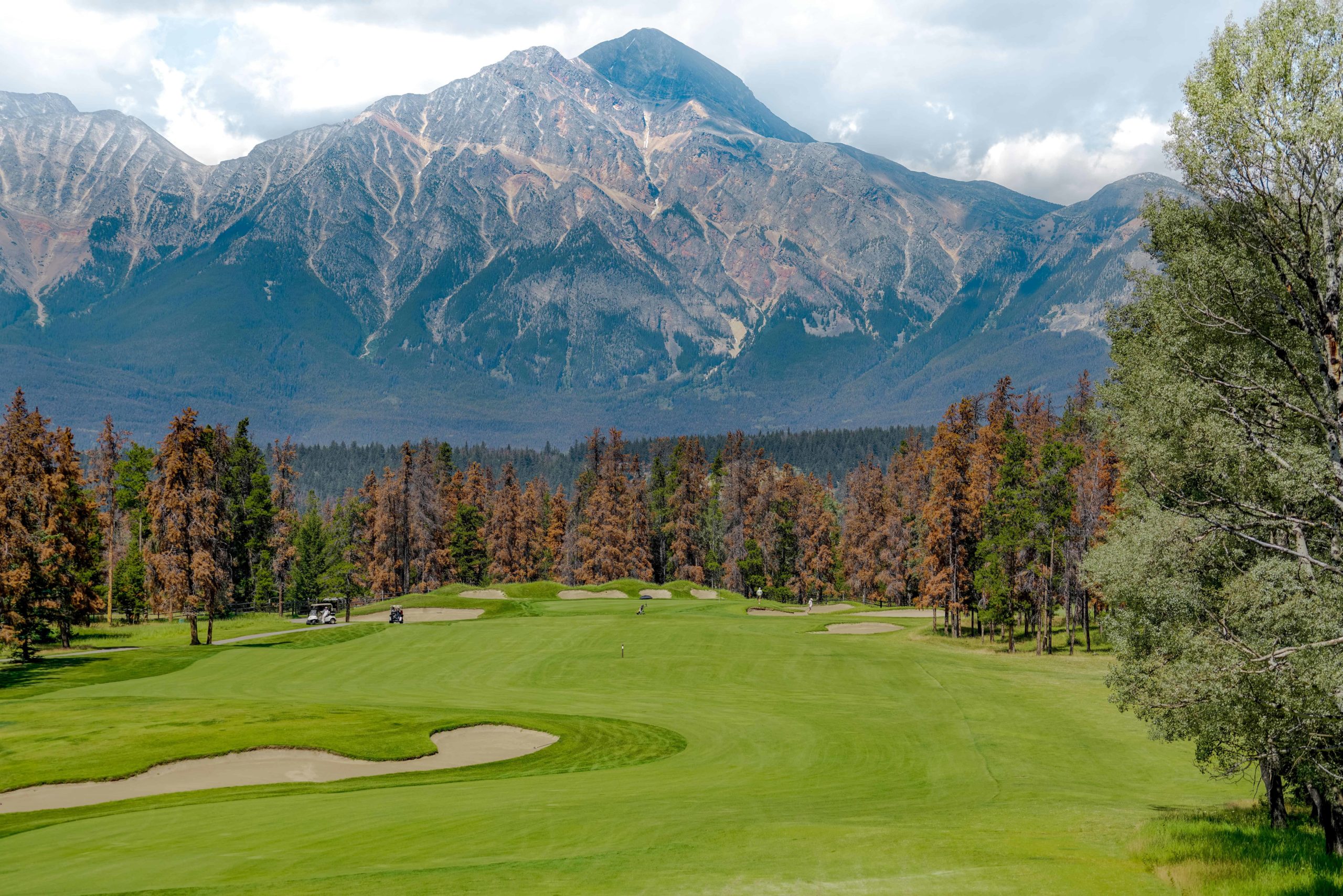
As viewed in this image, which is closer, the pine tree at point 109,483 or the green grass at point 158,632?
the green grass at point 158,632

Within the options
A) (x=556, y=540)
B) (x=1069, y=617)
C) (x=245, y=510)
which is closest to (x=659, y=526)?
(x=556, y=540)

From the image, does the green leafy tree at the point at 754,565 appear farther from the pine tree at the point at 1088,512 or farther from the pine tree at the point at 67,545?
the pine tree at the point at 67,545

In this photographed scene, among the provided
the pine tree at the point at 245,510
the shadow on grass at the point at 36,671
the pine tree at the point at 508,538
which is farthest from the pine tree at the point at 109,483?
the pine tree at the point at 508,538

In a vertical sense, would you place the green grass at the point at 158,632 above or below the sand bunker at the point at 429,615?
below

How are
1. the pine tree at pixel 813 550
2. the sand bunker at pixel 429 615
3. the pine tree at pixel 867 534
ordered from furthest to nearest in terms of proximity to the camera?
the pine tree at pixel 813 550 → the pine tree at pixel 867 534 → the sand bunker at pixel 429 615

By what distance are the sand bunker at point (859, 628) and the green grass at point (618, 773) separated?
13.6m

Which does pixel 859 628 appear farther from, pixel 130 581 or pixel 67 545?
pixel 130 581

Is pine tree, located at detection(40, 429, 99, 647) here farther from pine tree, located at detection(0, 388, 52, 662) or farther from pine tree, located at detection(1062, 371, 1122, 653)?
pine tree, located at detection(1062, 371, 1122, 653)

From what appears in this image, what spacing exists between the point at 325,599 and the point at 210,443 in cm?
2158

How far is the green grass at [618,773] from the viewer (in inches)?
723

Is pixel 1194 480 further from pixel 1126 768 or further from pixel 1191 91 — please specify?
pixel 1126 768

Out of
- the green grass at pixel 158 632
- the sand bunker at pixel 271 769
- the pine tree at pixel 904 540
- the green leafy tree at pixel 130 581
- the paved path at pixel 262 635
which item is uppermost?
the pine tree at pixel 904 540

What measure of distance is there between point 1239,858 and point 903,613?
257 ft

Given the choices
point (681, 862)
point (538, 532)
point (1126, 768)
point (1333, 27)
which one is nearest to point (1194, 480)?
point (1333, 27)
